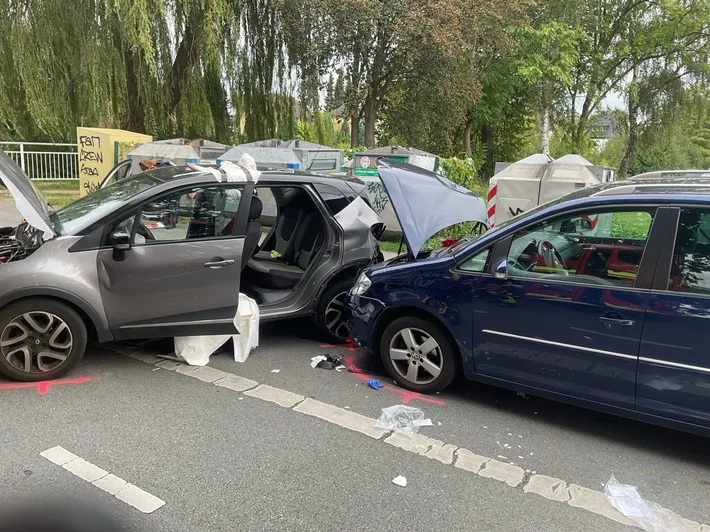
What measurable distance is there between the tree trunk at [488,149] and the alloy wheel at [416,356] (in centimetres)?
3060

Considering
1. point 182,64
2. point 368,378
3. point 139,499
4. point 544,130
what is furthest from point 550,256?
point 544,130

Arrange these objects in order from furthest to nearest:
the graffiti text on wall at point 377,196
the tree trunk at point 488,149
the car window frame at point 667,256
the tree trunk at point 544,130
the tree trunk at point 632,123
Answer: the tree trunk at point 488,149 → the tree trunk at point 632,123 → the tree trunk at point 544,130 → the graffiti text on wall at point 377,196 → the car window frame at point 667,256

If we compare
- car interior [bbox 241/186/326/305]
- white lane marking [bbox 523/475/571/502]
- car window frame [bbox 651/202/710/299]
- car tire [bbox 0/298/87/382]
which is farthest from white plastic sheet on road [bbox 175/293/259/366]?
car window frame [bbox 651/202/710/299]

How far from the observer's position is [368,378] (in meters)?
4.51

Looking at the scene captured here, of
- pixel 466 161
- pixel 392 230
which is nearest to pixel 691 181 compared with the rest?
pixel 392 230

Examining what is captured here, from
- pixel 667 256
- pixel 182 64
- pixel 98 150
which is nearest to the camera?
pixel 667 256

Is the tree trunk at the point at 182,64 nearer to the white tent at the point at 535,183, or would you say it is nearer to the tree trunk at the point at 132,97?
the tree trunk at the point at 132,97

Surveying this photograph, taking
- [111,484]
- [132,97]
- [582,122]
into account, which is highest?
[582,122]

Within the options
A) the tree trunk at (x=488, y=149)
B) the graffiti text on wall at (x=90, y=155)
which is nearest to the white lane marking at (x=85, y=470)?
the graffiti text on wall at (x=90, y=155)

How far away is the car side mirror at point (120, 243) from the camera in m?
4.09

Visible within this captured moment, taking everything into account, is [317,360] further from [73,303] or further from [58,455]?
[58,455]

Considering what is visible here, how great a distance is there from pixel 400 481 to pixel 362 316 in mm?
1595

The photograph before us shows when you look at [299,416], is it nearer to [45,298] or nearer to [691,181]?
[45,298]

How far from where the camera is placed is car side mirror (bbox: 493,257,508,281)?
3735 millimetres
